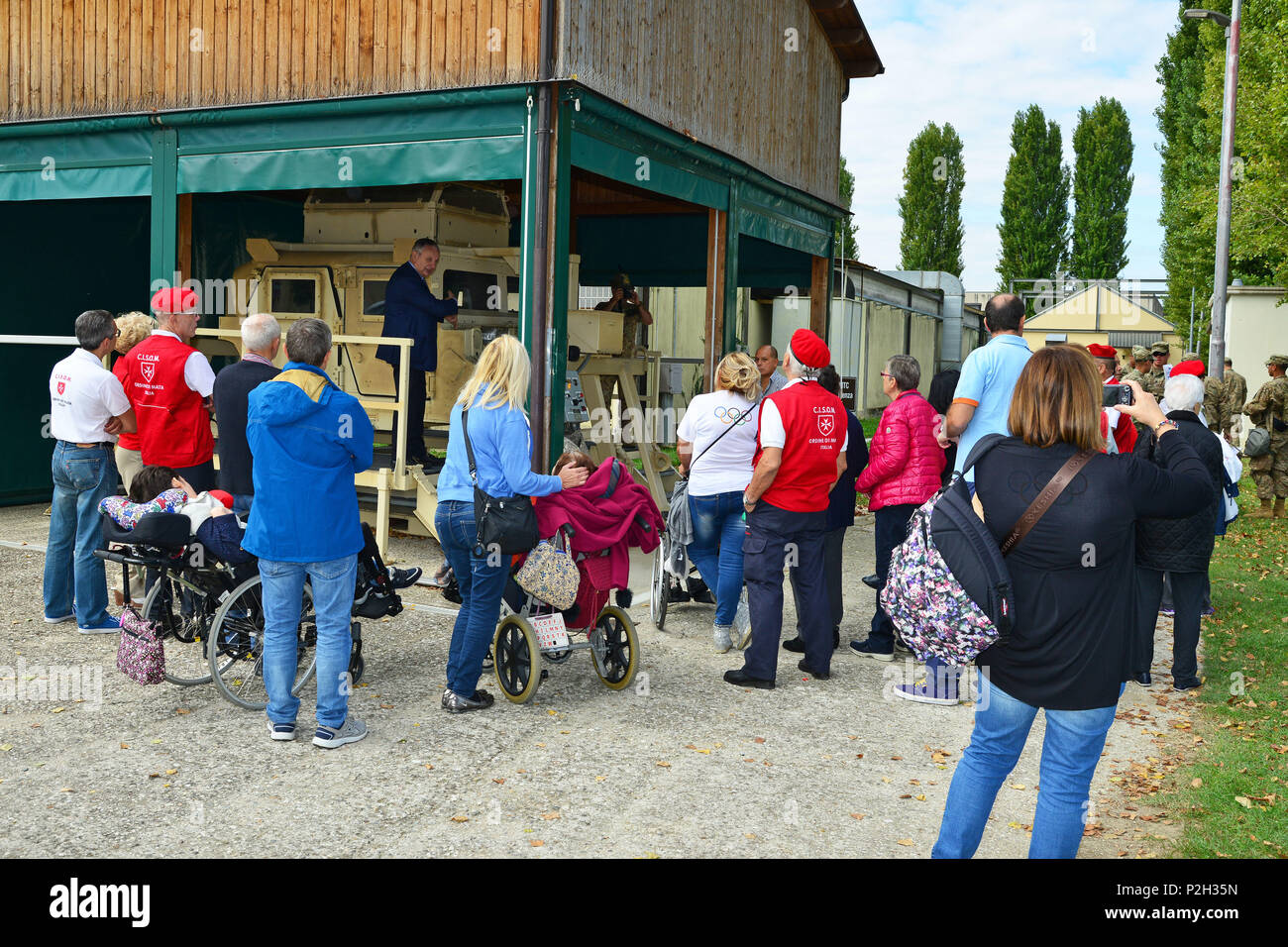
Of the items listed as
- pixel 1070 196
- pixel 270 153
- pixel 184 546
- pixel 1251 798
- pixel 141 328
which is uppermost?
pixel 1070 196

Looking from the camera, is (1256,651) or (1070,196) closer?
(1256,651)

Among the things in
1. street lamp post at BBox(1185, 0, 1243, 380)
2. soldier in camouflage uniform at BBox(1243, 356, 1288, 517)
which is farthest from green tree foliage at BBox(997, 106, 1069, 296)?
soldier in camouflage uniform at BBox(1243, 356, 1288, 517)

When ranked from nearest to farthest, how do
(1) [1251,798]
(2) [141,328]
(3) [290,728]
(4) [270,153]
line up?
(1) [1251,798] → (3) [290,728] → (2) [141,328] → (4) [270,153]

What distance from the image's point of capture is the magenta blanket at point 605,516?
6.27 m

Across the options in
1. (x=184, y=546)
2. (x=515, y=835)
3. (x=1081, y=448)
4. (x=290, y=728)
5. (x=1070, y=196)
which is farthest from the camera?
(x=1070, y=196)

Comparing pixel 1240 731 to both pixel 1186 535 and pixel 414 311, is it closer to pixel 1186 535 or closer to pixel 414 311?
pixel 1186 535

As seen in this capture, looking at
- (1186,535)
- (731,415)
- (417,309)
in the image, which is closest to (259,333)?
(731,415)

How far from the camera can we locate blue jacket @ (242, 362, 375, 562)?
532 centimetres

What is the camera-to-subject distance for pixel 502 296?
39.6 ft

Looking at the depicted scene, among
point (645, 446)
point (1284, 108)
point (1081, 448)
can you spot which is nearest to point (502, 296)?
point (645, 446)

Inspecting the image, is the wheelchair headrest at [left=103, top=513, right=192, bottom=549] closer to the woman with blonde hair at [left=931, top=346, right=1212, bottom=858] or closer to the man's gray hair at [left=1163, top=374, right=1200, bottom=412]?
the woman with blonde hair at [left=931, top=346, right=1212, bottom=858]

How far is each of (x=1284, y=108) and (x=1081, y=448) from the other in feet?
53.8

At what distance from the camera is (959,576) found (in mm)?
3562

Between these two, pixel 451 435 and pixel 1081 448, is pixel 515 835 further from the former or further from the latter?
pixel 1081 448
